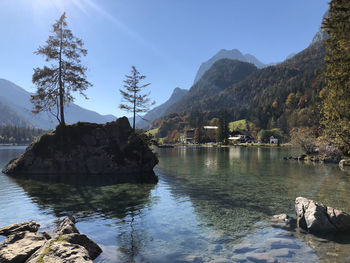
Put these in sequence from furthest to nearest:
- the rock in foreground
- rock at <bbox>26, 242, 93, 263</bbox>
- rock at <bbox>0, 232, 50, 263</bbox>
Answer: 1. rock at <bbox>0, 232, 50, 263</bbox>
2. the rock in foreground
3. rock at <bbox>26, 242, 93, 263</bbox>

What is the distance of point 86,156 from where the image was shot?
37531 mm

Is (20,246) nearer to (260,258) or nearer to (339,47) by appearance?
(260,258)

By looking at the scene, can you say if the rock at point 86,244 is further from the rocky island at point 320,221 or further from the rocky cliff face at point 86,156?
the rocky cliff face at point 86,156

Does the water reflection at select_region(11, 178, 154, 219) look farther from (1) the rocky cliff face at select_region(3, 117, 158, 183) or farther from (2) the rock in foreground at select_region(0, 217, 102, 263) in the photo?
(1) the rocky cliff face at select_region(3, 117, 158, 183)

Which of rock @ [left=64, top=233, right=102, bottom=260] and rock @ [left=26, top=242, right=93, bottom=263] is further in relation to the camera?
rock @ [left=64, top=233, right=102, bottom=260]

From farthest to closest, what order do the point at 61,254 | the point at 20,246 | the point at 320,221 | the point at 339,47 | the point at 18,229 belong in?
the point at 339,47
the point at 320,221
the point at 18,229
the point at 20,246
the point at 61,254

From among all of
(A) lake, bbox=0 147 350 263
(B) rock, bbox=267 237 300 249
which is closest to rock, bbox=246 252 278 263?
(A) lake, bbox=0 147 350 263

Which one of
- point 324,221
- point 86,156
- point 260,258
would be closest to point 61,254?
point 260,258

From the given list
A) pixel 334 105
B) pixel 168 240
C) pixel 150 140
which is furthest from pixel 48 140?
pixel 334 105

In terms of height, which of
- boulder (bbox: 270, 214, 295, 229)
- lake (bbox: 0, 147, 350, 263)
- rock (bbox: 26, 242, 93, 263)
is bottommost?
lake (bbox: 0, 147, 350, 263)

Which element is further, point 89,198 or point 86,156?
point 86,156

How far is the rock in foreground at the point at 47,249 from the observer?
817 cm

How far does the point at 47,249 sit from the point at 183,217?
370 inches

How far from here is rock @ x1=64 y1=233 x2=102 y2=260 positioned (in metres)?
10.1
